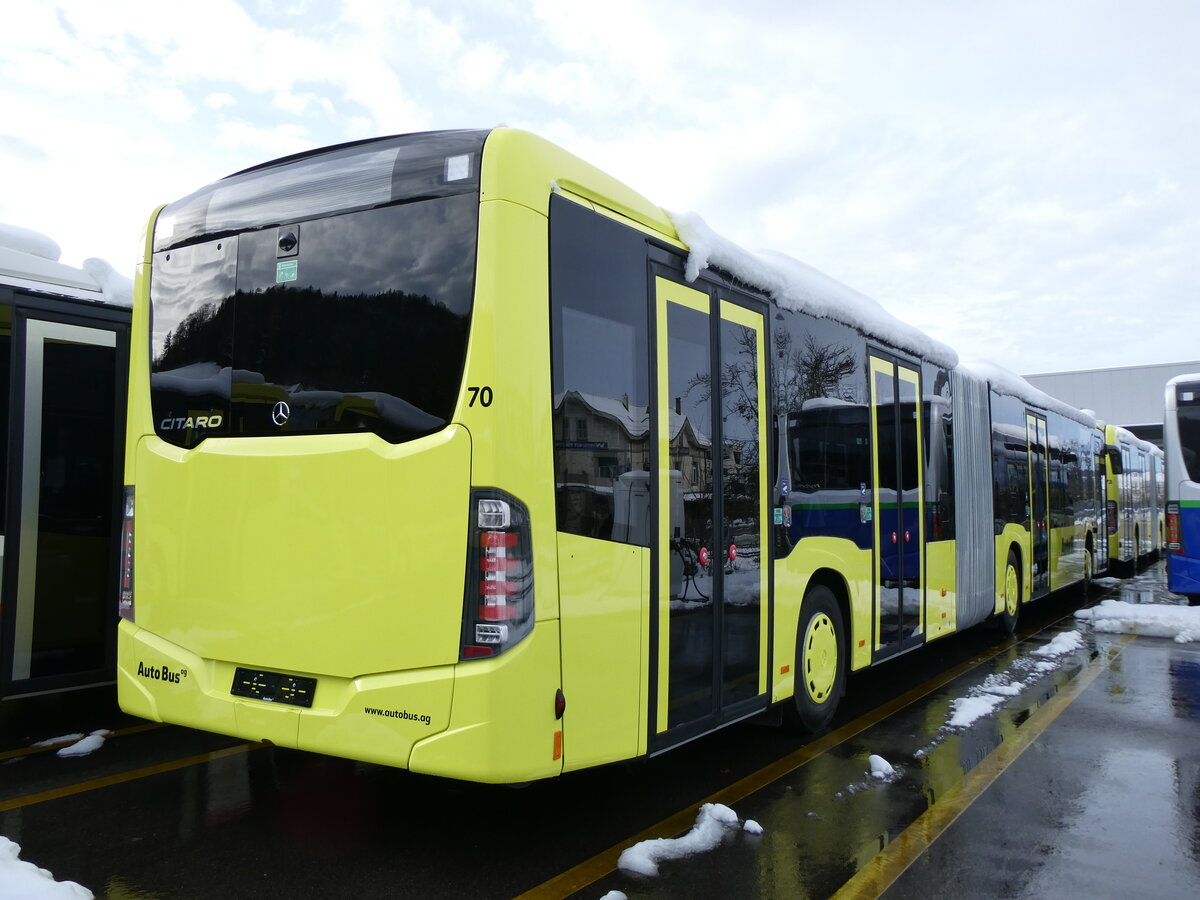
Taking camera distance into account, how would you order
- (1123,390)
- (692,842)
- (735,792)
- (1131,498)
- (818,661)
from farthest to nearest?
1. (1123,390)
2. (1131,498)
3. (818,661)
4. (735,792)
5. (692,842)

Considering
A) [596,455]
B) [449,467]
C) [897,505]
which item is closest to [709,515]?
[596,455]

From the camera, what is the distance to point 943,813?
4684 mm

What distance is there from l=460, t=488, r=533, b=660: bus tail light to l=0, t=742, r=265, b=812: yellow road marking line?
2.82 meters

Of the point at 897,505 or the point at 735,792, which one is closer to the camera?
the point at 735,792

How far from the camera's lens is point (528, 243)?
370cm

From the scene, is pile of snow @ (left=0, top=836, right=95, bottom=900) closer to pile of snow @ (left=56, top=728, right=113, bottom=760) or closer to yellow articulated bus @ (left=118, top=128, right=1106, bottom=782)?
yellow articulated bus @ (left=118, top=128, right=1106, bottom=782)

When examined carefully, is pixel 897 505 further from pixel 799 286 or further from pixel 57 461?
pixel 57 461

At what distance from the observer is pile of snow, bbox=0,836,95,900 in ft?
10.6

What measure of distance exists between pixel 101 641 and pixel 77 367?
1.87 meters

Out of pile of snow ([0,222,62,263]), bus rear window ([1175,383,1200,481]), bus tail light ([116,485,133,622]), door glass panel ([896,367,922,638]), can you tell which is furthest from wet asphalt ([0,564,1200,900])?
bus rear window ([1175,383,1200,481])

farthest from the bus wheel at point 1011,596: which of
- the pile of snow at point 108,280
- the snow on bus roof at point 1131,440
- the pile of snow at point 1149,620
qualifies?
the pile of snow at point 108,280

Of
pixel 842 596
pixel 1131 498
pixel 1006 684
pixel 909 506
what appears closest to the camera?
pixel 842 596

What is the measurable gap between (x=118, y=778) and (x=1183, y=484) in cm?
1330

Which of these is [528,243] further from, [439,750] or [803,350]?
[803,350]
